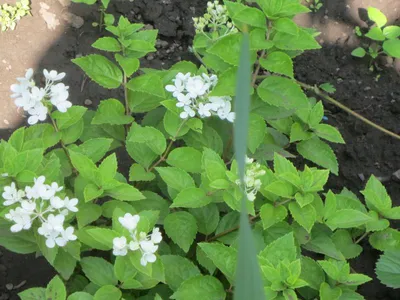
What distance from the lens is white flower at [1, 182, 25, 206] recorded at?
1208 millimetres

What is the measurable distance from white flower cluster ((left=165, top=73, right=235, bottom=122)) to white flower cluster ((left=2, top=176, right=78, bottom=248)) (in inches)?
16.9

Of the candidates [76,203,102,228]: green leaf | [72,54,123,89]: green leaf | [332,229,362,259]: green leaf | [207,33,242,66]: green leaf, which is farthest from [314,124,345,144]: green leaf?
[76,203,102,228]: green leaf

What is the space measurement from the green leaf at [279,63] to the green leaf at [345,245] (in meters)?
0.56

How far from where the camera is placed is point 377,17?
8.29 ft

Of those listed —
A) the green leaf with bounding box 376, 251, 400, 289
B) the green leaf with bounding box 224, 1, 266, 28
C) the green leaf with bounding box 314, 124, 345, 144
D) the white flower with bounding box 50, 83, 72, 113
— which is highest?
the green leaf with bounding box 224, 1, 266, 28

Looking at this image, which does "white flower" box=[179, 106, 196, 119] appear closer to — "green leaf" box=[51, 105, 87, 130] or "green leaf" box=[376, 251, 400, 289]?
"green leaf" box=[51, 105, 87, 130]

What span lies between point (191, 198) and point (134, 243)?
27 centimetres

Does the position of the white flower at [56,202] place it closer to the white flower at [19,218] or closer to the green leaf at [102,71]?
the white flower at [19,218]

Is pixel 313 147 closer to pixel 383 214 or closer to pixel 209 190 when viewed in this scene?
pixel 383 214

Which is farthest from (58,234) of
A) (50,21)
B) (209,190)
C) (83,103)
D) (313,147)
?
(50,21)

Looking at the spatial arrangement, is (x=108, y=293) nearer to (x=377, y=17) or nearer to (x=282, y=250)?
(x=282, y=250)

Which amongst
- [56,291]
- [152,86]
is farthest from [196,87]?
[56,291]

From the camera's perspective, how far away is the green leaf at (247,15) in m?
1.43

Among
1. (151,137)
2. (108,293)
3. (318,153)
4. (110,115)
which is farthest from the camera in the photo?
(318,153)
